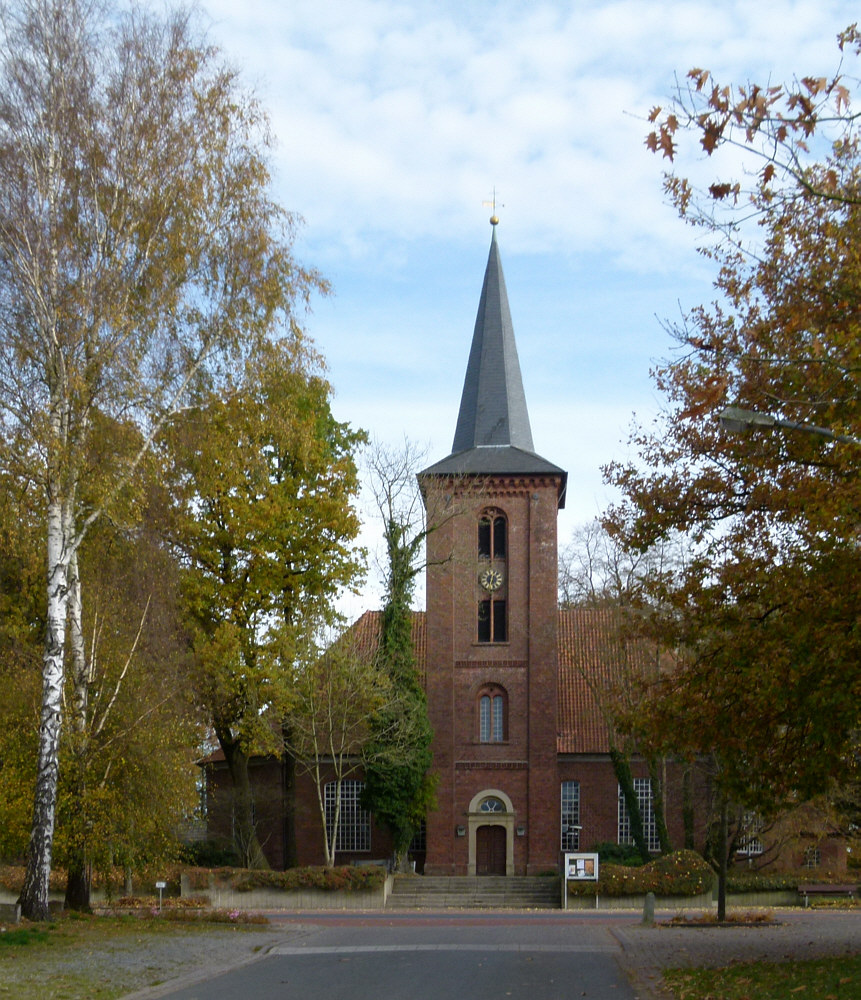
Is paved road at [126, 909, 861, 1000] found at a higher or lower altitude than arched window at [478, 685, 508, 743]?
lower

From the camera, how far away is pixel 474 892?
135 feet

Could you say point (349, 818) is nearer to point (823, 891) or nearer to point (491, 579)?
point (491, 579)

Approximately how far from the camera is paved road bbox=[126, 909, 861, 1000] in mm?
14117

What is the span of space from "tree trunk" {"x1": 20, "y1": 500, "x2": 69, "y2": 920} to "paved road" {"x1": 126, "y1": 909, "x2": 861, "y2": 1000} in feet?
12.1

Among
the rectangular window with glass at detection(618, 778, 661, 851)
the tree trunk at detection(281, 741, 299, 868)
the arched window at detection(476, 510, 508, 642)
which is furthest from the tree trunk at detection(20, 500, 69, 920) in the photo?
the rectangular window with glass at detection(618, 778, 661, 851)

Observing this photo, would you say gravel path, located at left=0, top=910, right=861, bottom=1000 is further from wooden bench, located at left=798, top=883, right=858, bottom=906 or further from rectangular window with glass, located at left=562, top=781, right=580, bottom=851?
rectangular window with glass, located at left=562, top=781, right=580, bottom=851

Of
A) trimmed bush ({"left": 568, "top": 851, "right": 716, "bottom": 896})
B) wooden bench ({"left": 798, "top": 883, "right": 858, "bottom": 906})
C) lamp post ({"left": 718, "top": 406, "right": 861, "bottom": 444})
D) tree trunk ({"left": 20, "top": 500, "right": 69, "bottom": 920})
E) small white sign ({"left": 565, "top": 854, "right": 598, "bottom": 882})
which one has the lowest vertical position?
wooden bench ({"left": 798, "top": 883, "right": 858, "bottom": 906})

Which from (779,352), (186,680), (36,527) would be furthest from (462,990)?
(186,680)

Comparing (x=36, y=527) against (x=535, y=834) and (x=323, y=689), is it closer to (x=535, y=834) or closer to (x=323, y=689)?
(x=323, y=689)

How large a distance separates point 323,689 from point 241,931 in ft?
53.2

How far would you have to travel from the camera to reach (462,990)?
46.2ft

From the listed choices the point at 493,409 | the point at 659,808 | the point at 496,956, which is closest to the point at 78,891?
the point at 496,956

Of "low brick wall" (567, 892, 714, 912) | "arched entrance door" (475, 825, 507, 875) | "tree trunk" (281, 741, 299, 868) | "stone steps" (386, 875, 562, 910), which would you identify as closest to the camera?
"low brick wall" (567, 892, 714, 912)

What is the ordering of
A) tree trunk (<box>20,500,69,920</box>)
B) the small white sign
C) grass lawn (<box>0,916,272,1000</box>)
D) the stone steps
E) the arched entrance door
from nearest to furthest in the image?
1. grass lawn (<box>0,916,272,1000</box>)
2. tree trunk (<box>20,500,69,920</box>)
3. the small white sign
4. the stone steps
5. the arched entrance door
